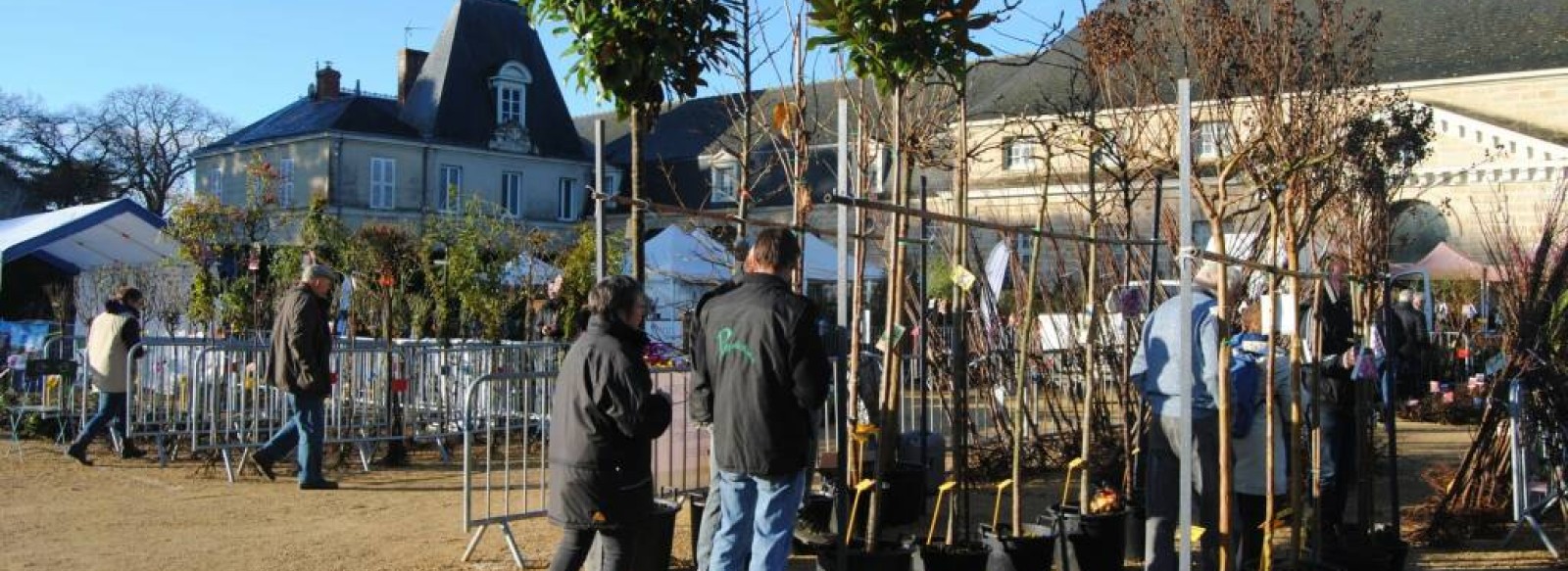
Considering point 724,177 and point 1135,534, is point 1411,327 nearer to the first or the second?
point 1135,534

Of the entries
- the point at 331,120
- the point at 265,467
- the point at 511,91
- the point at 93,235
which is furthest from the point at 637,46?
the point at 511,91

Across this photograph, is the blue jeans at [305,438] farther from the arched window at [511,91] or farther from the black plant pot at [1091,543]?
the arched window at [511,91]

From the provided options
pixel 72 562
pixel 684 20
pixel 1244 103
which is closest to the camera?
pixel 684 20

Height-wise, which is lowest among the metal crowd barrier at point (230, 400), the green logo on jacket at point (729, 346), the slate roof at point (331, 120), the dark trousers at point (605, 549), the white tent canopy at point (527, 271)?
the dark trousers at point (605, 549)

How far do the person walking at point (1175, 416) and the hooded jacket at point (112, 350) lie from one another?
9.12 metres

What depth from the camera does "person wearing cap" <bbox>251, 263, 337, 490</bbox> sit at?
1003 cm

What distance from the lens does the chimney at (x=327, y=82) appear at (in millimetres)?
46000

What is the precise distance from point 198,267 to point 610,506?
13.8 meters

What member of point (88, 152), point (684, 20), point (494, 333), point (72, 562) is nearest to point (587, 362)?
point (684, 20)

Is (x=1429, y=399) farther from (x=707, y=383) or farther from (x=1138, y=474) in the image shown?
(x=707, y=383)

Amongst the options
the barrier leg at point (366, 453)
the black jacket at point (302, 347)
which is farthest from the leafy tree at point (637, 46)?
the barrier leg at point (366, 453)

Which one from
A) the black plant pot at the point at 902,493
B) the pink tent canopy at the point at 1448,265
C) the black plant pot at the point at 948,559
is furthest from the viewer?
the pink tent canopy at the point at 1448,265

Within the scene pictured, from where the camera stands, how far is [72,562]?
24.9ft

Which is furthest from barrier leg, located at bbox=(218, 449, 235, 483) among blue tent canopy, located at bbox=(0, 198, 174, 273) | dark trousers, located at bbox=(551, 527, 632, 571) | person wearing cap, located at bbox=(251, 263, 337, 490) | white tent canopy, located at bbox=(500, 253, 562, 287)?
blue tent canopy, located at bbox=(0, 198, 174, 273)
